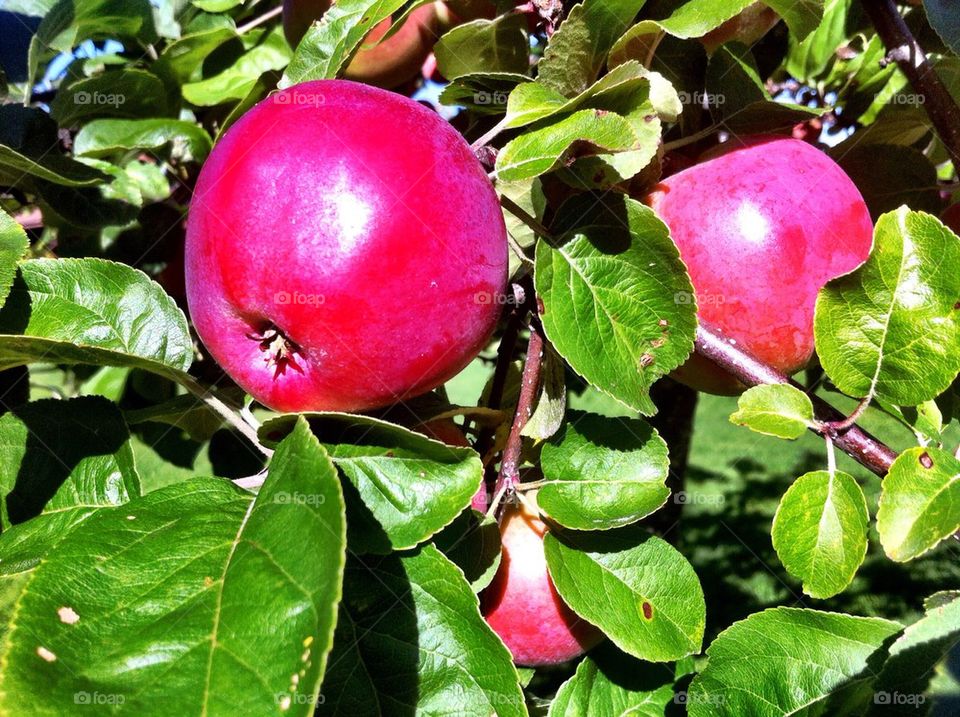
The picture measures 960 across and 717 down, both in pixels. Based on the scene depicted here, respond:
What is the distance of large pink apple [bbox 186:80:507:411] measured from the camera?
73 centimetres

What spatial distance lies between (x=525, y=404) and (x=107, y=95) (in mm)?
898

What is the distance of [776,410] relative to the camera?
88 centimetres

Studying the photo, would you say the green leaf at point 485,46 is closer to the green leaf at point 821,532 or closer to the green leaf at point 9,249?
the green leaf at point 9,249

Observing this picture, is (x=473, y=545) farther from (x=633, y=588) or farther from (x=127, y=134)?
(x=127, y=134)

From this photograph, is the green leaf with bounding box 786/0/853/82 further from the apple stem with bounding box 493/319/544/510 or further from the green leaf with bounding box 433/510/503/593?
the green leaf with bounding box 433/510/503/593

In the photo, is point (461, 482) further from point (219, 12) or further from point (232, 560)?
point (219, 12)

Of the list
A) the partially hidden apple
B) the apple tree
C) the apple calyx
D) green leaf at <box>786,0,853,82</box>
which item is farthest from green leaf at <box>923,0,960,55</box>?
the apple calyx

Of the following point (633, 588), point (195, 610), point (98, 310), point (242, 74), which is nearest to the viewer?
point (195, 610)

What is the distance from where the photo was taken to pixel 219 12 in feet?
5.15

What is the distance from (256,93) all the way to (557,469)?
69 cm

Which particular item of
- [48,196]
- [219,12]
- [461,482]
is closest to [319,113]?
[461,482]

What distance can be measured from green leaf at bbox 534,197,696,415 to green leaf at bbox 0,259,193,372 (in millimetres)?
434

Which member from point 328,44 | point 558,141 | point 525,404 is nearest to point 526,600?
point 525,404

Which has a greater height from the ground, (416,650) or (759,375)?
(759,375)
